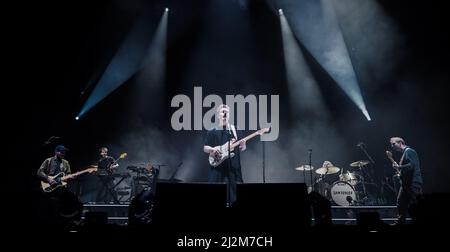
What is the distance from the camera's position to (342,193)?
371 inches

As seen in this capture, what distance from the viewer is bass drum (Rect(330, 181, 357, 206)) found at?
937cm

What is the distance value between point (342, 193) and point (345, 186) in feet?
0.66

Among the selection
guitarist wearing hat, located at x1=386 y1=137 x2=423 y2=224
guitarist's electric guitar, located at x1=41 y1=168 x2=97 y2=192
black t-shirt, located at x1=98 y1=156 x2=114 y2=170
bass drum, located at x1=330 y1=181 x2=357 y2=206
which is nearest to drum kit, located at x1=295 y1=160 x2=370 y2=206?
bass drum, located at x1=330 y1=181 x2=357 y2=206

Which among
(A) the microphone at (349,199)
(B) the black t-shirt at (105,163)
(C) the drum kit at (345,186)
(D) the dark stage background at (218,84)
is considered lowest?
(A) the microphone at (349,199)

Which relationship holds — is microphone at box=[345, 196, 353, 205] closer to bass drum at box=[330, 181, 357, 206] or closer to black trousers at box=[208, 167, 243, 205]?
bass drum at box=[330, 181, 357, 206]

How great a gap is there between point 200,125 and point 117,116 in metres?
2.75

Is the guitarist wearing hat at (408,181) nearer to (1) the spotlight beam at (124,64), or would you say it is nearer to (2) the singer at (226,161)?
(2) the singer at (226,161)

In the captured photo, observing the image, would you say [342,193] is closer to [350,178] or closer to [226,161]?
[350,178]

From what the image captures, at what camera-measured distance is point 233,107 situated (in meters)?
11.6

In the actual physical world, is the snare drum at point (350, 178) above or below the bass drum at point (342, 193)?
above

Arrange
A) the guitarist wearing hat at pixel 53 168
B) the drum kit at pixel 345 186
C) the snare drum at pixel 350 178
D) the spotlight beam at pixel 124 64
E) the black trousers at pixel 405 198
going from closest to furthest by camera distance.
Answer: the black trousers at pixel 405 198 → the guitarist wearing hat at pixel 53 168 → the drum kit at pixel 345 186 → the snare drum at pixel 350 178 → the spotlight beam at pixel 124 64

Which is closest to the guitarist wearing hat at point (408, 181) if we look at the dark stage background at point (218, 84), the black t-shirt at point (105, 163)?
the dark stage background at point (218, 84)

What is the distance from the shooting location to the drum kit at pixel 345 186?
9.39 meters
